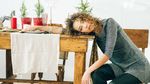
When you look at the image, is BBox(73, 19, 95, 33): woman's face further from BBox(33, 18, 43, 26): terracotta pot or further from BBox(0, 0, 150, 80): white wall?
BBox(0, 0, 150, 80): white wall

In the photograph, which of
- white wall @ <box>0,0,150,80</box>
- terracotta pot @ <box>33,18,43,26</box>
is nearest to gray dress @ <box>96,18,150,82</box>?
terracotta pot @ <box>33,18,43,26</box>

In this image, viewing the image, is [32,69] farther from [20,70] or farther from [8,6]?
[8,6]

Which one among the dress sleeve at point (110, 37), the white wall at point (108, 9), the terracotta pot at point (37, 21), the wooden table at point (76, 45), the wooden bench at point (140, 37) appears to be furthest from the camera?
the white wall at point (108, 9)

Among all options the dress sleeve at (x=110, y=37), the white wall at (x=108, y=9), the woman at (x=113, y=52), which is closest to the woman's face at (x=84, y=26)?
the woman at (x=113, y=52)

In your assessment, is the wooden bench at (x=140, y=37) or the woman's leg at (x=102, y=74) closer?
the woman's leg at (x=102, y=74)

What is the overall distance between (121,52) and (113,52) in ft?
0.20

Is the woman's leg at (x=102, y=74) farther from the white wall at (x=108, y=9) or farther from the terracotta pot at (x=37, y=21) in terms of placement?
the white wall at (x=108, y=9)

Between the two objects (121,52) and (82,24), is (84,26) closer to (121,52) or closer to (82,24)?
(82,24)

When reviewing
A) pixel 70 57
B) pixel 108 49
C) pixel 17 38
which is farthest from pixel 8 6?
pixel 108 49

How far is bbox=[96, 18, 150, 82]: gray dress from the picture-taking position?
215 centimetres

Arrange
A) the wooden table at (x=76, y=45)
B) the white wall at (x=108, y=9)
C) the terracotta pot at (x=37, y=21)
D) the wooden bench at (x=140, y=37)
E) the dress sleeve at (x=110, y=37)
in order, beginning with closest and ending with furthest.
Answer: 1. the dress sleeve at (x=110, y=37)
2. the wooden table at (x=76, y=45)
3. the terracotta pot at (x=37, y=21)
4. the wooden bench at (x=140, y=37)
5. the white wall at (x=108, y=9)

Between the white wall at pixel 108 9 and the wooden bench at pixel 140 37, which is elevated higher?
the white wall at pixel 108 9

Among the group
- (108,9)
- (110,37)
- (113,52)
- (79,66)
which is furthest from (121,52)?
(108,9)

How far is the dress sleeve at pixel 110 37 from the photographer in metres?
2.12
